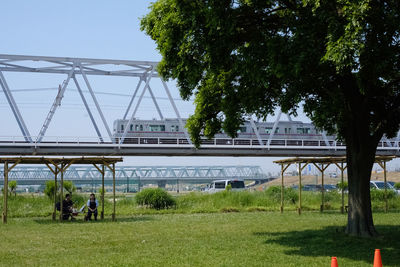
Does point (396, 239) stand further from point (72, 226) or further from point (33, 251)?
point (72, 226)

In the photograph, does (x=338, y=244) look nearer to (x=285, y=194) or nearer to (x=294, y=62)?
(x=294, y=62)

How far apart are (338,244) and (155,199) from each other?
57.4 ft

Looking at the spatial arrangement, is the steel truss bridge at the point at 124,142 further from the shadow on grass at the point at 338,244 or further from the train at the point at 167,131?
the shadow on grass at the point at 338,244

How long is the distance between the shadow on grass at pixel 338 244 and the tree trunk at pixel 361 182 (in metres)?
0.43

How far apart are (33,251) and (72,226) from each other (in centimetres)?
663

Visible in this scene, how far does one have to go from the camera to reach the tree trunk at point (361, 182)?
1438 cm

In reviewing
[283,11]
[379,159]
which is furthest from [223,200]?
[283,11]

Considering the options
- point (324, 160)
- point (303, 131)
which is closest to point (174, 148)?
point (303, 131)

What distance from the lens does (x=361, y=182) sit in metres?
14.5

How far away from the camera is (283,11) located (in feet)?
44.1

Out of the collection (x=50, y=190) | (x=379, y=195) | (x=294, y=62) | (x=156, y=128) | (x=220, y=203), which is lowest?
(x=220, y=203)

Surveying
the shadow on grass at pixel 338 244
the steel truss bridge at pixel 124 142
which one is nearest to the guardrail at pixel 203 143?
the steel truss bridge at pixel 124 142

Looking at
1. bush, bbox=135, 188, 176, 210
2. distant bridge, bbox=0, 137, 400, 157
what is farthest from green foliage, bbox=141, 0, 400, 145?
distant bridge, bbox=0, 137, 400, 157

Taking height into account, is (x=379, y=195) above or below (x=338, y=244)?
above
